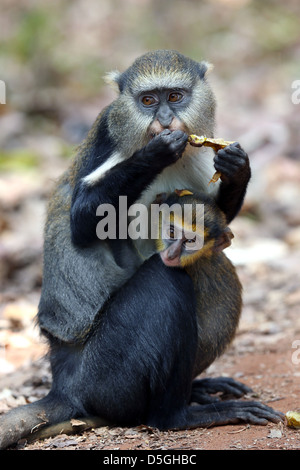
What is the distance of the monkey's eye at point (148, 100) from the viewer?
217 inches

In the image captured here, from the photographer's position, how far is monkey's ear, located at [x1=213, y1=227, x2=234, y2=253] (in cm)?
573

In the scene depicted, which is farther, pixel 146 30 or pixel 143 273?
pixel 146 30

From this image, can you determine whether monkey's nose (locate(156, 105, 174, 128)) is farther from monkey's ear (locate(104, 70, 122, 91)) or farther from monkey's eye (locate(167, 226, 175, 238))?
monkey's eye (locate(167, 226, 175, 238))

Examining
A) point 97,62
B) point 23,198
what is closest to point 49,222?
point 23,198

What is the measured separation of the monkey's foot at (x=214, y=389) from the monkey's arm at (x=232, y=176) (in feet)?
5.47

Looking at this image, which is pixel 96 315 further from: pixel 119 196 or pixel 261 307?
pixel 261 307

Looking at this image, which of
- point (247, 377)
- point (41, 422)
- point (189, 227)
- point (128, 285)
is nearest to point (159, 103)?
point (189, 227)

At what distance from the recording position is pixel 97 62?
2150 centimetres

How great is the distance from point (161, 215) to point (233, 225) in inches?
275

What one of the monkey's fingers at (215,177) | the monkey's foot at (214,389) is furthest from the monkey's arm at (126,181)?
the monkey's foot at (214,389)

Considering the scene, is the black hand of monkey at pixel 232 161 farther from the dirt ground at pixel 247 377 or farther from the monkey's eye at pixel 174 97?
the dirt ground at pixel 247 377

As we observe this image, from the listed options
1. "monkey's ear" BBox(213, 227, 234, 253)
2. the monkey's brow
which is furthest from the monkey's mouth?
the monkey's brow

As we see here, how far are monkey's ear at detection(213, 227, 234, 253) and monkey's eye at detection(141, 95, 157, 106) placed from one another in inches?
49.8

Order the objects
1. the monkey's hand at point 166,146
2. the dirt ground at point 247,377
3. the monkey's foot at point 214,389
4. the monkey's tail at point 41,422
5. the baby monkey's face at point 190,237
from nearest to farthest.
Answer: the dirt ground at point 247,377 → the monkey's hand at point 166,146 → the monkey's tail at point 41,422 → the baby monkey's face at point 190,237 → the monkey's foot at point 214,389
